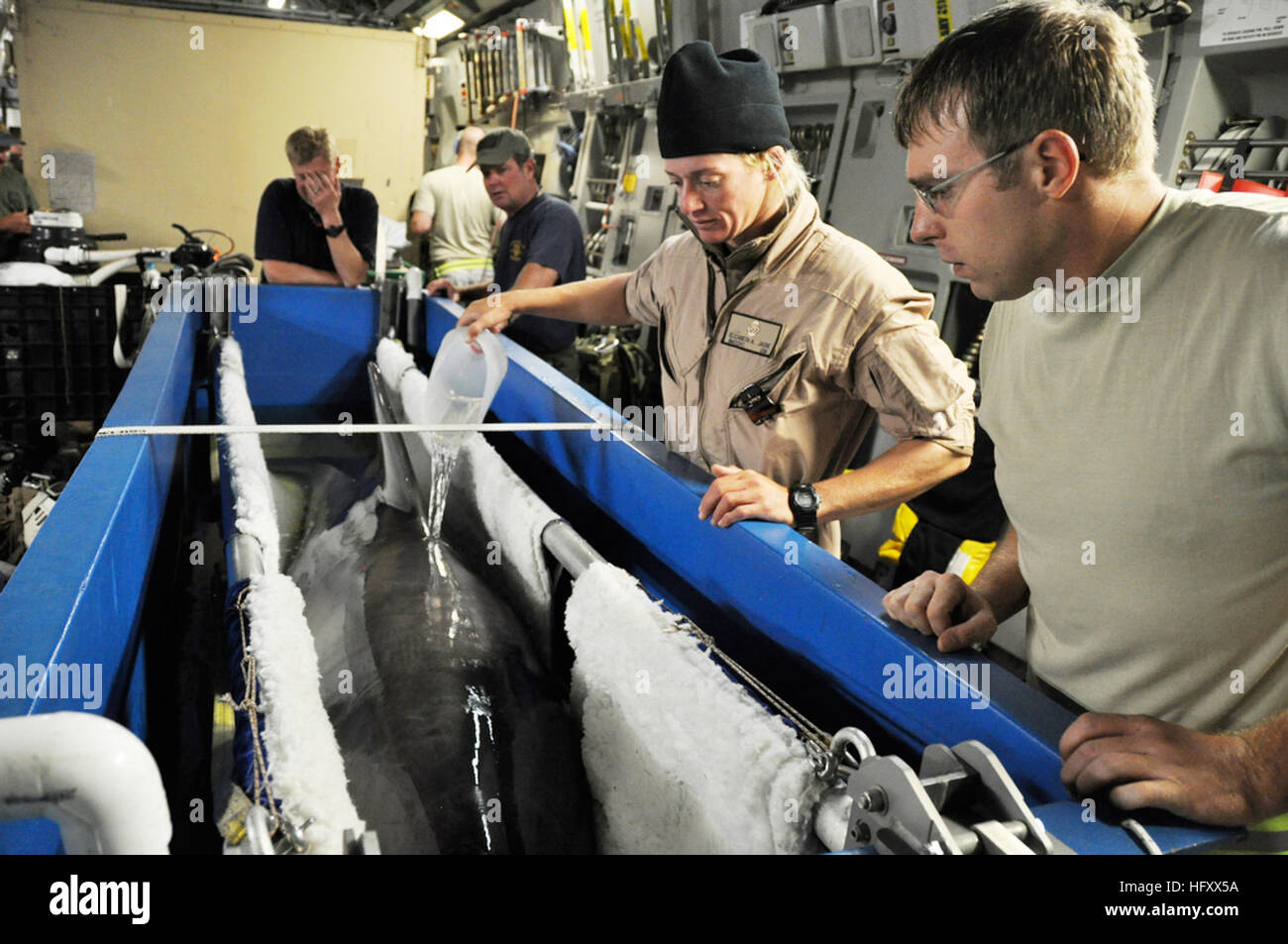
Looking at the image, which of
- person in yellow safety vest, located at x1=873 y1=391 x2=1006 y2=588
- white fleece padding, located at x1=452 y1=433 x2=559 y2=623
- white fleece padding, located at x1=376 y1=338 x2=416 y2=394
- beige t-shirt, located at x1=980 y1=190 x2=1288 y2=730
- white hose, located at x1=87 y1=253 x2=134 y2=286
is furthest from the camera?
white hose, located at x1=87 y1=253 x2=134 y2=286

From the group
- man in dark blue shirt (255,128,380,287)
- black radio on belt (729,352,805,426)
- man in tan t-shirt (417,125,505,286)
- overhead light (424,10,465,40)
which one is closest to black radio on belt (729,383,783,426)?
black radio on belt (729,352,805,426)

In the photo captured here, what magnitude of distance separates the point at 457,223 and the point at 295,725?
5.74m

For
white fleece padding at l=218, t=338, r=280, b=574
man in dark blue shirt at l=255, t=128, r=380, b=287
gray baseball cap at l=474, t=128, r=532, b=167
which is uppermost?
gray baseball cap at l=474, t=128, r=532, b=167

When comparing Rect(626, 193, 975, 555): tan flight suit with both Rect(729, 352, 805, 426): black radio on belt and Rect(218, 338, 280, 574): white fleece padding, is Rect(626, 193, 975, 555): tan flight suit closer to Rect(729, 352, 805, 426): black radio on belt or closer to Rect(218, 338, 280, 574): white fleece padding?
Rect(729, 352, 805, 426): black radio on belt

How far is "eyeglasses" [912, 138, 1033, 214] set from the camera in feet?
3.27

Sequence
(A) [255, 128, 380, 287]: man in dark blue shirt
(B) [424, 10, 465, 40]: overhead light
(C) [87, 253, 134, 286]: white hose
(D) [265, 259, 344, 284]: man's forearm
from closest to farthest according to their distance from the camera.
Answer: (A) [255, 128, 380, 287]: man in dark blue shirt < (D) [265, 259, 344, 284]: man's forearm < (C) [87, 253, 134, 286]: white hose < (B) [424, 10, 465, 40]: overhead light

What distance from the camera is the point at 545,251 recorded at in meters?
3.45

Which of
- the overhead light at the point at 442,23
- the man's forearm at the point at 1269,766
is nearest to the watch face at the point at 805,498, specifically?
the man's forearm at the point at 1269,766

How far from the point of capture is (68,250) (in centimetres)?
455

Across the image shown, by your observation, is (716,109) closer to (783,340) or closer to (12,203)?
(783,340)

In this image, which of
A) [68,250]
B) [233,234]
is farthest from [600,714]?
[233,234]

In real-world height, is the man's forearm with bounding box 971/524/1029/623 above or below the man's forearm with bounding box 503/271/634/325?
below

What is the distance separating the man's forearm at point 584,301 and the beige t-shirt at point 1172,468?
1326 mm

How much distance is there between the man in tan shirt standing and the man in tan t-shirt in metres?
4.56
